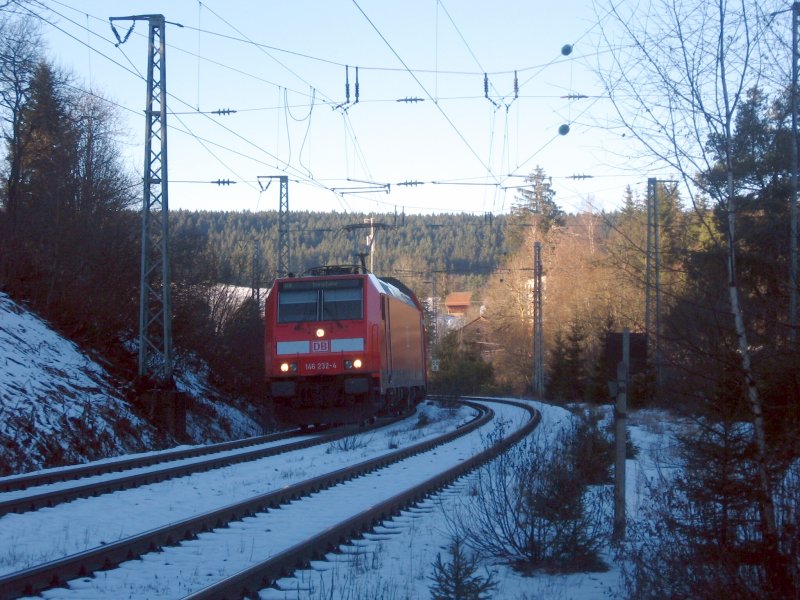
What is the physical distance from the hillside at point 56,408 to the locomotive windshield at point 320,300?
3.73 metres

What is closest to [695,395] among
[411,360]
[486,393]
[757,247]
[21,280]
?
[757,247]

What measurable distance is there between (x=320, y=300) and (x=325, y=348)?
1128 millimetres

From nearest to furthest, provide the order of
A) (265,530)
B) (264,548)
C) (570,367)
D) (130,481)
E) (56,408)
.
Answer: (264,548) < (265,530) < (130,481) < (56,408) < (570,367)

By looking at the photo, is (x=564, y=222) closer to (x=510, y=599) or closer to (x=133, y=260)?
(x=133, y=260)

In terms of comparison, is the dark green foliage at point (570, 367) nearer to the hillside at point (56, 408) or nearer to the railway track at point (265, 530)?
the hillside at point (56, 408)

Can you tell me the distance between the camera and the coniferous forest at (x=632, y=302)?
591 centimetres

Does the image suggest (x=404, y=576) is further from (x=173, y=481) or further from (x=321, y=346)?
(x=321, y=346)

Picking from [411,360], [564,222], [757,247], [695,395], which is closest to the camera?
[695,395]

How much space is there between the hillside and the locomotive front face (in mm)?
2797

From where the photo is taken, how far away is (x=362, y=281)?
71.8ft

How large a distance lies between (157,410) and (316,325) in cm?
409

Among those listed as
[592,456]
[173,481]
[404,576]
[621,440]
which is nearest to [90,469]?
[173,481]

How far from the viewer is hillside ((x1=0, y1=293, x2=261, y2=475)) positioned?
51.8ft

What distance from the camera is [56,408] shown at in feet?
57.4
